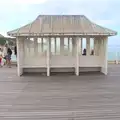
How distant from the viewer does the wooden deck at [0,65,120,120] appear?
7.16 metres

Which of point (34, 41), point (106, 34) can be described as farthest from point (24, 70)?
point (106, 34)

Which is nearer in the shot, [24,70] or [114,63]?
[24,70]

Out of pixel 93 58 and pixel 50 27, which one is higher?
pixel 50 27

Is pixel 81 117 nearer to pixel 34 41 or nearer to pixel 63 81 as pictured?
pixel 63 81

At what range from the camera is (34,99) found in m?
9.16

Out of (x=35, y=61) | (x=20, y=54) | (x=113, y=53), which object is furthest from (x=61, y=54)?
(x=113, y=53)

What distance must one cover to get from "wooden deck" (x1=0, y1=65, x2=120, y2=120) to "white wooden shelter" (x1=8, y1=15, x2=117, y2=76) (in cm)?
305

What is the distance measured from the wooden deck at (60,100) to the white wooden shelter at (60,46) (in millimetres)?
3053

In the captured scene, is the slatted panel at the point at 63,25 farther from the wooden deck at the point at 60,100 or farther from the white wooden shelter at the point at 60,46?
the wooden deck at the point at 60,100

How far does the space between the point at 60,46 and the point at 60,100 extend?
774 centimetres

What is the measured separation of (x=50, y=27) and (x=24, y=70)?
119 inches

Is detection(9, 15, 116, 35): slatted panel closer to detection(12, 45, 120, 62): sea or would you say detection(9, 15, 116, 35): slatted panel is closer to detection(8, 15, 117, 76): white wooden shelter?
detection(8, 15, 117, 76): white wooden shelter

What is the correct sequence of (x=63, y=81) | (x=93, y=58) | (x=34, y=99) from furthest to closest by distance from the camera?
(x=93, y=58) < (x=63, y=81) < (x=34, y=99)

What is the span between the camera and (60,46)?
1644cm
